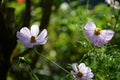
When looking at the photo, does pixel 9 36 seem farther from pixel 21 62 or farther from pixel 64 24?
pixel 64 24

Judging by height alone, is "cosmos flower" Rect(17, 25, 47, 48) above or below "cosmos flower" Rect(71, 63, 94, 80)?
above

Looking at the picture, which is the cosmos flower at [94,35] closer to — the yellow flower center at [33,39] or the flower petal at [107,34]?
the flower petal at [107,34]

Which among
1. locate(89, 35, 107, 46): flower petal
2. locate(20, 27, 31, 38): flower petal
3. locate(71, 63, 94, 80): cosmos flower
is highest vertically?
locate(20, 27, 31, 38): flower petal

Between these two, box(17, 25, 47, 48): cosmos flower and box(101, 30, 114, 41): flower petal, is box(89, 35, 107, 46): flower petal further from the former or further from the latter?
box(17, 25, 47, 48): cosmos flower

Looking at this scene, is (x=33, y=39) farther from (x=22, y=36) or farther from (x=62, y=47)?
(x=62, y=47)

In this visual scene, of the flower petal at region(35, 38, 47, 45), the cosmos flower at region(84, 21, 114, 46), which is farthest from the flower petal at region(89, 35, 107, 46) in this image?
the flower petal at region(35, 38, 47, 45)

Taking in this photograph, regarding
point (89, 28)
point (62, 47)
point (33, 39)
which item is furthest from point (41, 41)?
point (62, 47)

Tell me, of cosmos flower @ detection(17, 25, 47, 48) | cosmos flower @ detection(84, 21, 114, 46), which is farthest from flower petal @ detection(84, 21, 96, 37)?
cosmos flower @ detection(17, 25, 47, 48)

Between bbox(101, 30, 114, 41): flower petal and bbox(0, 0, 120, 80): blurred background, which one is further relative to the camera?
bbox(0, 0, 120, 80): blurred background

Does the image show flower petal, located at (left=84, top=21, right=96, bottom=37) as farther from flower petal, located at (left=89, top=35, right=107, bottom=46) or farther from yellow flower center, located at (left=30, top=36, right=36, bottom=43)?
yellow flower center, located at (left=30, top=36, right=36, bottom=43)

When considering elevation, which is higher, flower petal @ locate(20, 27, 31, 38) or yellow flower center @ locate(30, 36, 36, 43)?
flower petal @ locate(20, 27, 31, 38)

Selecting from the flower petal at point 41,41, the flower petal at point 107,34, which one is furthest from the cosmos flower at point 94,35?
the flower petal at point 41,41
